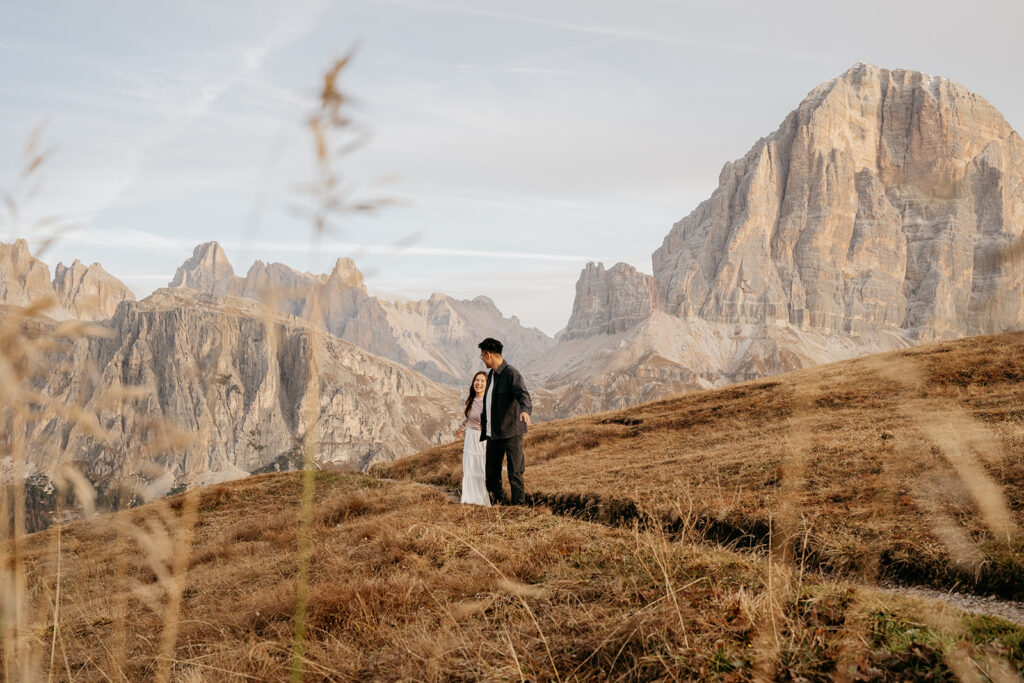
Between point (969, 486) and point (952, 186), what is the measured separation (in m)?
2.12

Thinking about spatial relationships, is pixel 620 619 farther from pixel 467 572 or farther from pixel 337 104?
pixel 337 104

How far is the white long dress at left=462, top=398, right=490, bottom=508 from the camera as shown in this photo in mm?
15052

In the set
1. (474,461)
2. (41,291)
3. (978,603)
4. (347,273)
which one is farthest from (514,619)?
(474,461)

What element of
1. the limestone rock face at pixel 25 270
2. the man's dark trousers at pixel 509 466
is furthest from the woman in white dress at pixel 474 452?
the limestone rock face at pixel 25 270

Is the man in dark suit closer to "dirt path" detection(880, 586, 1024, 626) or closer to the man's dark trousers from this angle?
the man's dark trousers

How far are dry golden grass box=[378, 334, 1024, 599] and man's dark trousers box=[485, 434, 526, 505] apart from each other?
1.28 metres

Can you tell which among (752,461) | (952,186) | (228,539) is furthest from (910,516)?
(228,539)

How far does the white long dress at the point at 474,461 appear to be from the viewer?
15052mm

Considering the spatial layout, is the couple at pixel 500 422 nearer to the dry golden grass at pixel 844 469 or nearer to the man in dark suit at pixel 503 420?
the man in dark suit at pixel 503 420

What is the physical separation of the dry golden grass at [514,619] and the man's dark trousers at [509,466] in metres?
3.43

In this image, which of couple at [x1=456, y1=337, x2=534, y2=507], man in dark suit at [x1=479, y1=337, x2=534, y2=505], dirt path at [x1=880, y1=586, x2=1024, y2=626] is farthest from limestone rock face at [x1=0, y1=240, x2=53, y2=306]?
man in dark suit at [x1=479, y1=337, x2=534, y2=505]

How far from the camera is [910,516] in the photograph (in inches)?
378

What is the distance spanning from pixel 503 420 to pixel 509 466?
108cm

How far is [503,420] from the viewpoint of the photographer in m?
13.2
